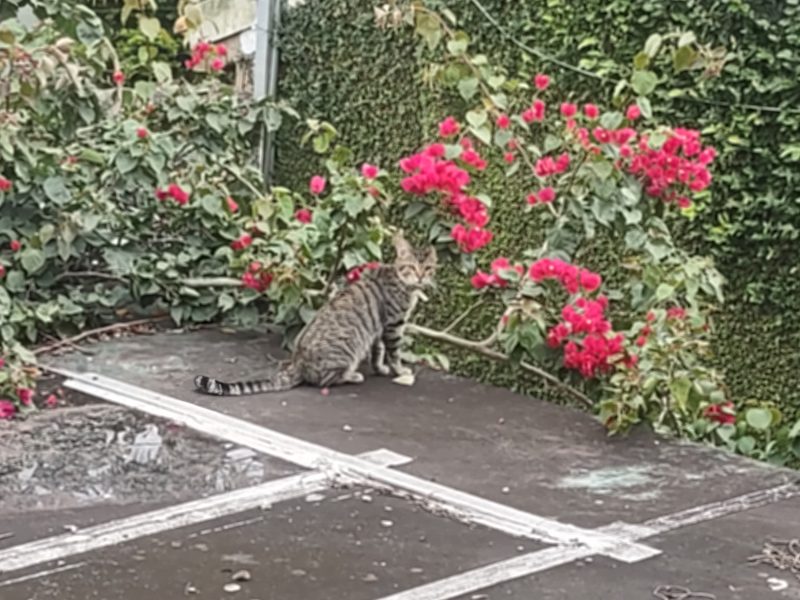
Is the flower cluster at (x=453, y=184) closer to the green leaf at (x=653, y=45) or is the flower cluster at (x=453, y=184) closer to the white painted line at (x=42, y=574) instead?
the green leaf at (x=653, y=45)

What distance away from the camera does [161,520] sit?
13.0ft

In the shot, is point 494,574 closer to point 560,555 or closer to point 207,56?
point 560,555

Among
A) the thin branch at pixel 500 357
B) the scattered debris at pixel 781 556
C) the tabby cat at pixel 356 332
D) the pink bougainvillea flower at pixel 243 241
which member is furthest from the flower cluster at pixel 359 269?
the scattered debris at pixel 781 556

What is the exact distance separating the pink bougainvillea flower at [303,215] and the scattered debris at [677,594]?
3478mm

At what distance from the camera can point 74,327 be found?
21.1ft

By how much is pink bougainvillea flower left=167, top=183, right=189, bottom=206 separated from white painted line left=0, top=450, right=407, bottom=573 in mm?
2534

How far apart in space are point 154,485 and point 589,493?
1452 millimetres

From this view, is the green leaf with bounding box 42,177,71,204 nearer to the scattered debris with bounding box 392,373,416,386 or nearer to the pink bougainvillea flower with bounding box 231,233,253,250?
the pink bougainvillea flower with bounding box 231,233,253,250

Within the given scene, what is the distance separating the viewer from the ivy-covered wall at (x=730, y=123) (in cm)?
558

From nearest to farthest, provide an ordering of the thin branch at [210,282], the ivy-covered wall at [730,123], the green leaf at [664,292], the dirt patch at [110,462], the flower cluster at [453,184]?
the dirt patch at [110,462] < the green leaf at [664,292] < the flower cluster at [453,184] < the ivy-covered wall at [730,123] < the thin branch at [210,282]

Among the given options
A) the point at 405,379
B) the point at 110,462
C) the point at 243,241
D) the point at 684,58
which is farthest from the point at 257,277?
the point at 684,58

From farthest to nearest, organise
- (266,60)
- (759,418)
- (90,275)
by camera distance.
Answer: (266,60), (90,275), (759,418)

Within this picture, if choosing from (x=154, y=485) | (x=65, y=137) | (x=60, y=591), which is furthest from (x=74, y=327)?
(x=60, y=591)

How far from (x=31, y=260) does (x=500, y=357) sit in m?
2.30
